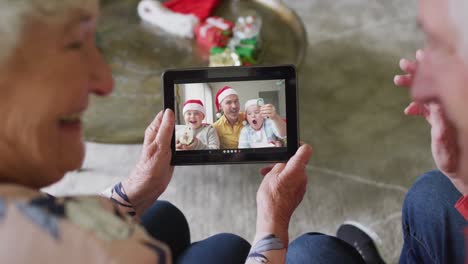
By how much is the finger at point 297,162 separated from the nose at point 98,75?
47 cm

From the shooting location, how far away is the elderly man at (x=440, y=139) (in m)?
0.51

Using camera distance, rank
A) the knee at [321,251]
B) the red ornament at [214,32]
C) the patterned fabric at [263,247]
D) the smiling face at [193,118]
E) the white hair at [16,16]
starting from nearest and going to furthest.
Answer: the white hair at [16,16] → the patterned fabric at [263,247] → the knee at [321,251] → the smiling face at [193,118] → the red ornament at [214,32]

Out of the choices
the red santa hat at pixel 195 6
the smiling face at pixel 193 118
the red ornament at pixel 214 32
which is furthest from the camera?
the red santa hat at pixel 195 6

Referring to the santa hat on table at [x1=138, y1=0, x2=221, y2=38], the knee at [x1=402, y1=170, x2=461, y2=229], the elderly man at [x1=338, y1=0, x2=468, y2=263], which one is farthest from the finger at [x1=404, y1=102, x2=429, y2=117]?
the santa hat on table at [x1=138, y1=0, x2=221, y2=38]

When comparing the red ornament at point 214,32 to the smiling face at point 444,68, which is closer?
the smiling face at point 444,68

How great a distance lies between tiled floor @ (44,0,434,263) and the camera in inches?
57.5

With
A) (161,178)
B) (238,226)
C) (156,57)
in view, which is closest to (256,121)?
(161,178)

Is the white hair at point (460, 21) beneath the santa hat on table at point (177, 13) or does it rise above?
beneath

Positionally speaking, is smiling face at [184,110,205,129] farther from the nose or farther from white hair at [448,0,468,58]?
white hair at [448,0,468,58]

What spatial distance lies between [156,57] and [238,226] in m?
0.60

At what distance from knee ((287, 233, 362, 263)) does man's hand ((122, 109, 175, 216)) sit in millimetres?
289

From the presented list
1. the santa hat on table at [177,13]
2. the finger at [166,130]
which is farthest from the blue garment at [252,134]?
the santa hat on table at [177,13]

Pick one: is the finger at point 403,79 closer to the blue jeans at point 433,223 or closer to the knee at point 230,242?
the blue jeans at point 433,223

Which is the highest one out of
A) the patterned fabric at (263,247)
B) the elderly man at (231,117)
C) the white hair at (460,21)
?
the white hair at (460,21)
